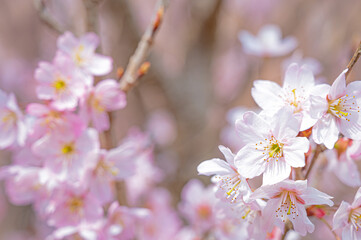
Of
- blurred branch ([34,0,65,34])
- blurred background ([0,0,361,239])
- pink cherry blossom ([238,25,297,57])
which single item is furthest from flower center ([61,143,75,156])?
pink cherry blossom ([238,25,297,57])

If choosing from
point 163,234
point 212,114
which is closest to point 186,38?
point 212,114

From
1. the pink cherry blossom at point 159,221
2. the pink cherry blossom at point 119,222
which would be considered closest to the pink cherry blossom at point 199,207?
the pink cherry blossom at point 159,221

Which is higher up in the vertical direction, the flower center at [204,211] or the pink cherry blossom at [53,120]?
the pink cherry blossom at [53,120]

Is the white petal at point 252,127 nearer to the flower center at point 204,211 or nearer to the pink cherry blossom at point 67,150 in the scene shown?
the pink cherry blossom at point 67,150

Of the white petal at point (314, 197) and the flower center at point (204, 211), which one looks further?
the flower center at point (204, 211)

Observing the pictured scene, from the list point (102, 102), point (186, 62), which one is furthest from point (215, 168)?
point (186, 62)
